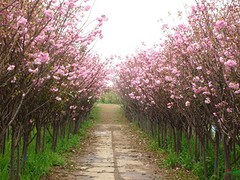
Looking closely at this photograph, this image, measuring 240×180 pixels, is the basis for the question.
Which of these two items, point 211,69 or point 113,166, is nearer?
point 211,69

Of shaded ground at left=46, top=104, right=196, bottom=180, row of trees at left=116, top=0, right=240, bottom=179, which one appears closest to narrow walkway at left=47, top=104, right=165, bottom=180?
shaded ground at left=46, top=104, right=196, bottom=180

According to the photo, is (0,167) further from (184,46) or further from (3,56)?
(184,46)

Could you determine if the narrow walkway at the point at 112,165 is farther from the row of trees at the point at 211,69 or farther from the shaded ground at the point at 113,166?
the row of trees at the point at 211,69

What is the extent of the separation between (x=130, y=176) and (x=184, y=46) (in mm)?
3464

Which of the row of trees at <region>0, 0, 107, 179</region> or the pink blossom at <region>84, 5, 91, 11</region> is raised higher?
the pink blossom at <region>84, 5, 91, 11</region>

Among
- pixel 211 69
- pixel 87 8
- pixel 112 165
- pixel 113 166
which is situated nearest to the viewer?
pixel 211 69

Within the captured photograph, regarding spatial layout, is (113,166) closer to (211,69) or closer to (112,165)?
(112,165)

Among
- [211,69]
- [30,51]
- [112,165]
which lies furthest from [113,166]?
[30,51]

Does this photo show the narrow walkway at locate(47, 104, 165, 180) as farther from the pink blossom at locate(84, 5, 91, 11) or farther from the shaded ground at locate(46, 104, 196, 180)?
the pink blossom at locate(84, 5, 91, 11)

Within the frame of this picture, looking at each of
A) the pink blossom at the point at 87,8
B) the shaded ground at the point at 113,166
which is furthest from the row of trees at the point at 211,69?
the pink blossom at the point at 87,8

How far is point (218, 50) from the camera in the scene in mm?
5195

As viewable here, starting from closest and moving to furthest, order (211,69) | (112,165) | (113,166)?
(211,69) → (113,166) → (112,165)

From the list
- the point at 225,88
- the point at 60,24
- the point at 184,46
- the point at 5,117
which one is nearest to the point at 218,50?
the point at 225,88

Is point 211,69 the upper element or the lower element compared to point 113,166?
upper
